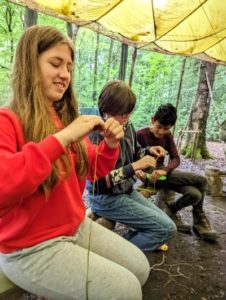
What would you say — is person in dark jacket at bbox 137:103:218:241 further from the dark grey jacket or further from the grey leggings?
the grey leggings

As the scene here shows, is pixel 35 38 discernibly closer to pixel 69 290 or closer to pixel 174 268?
pixel 69 290

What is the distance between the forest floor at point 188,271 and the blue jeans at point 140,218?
0.34 m

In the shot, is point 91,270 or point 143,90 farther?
point 143,90

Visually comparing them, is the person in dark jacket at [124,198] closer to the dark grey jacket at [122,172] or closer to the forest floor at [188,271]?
the dark grey jacket at [122,172]

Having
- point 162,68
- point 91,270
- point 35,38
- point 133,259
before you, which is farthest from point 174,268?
point 162,68

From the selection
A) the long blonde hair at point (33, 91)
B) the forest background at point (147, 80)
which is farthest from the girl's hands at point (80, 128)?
the forest background at point (147, 80)

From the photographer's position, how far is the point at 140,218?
2.28 meters

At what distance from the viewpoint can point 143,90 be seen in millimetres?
18047

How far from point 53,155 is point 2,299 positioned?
83 cm

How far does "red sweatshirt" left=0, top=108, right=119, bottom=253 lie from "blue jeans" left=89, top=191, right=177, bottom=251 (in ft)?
2.36

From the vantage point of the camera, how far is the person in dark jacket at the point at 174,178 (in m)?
3.11

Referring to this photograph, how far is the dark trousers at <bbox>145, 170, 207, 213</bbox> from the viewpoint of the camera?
3.22 metres

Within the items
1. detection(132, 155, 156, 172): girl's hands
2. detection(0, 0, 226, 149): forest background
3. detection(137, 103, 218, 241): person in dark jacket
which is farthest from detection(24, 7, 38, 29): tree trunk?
detection(0, 0, 226, 149): forest background

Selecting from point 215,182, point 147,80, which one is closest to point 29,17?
point 215,182
